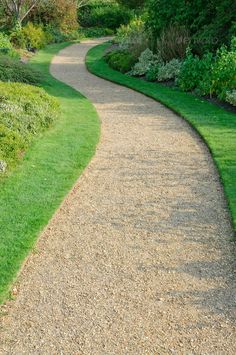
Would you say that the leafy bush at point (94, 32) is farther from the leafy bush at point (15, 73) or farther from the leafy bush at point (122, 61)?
the leafy bush at point (15, 73)

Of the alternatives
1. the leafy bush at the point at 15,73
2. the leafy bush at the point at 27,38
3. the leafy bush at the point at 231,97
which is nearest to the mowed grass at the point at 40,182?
the leafy bush at the point at 15,73

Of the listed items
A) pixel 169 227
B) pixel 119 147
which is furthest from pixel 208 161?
pixel 169 227

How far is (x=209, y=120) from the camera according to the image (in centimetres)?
986

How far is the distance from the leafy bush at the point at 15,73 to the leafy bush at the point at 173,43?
4258 millimetres

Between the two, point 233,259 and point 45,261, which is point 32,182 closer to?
point 45,261

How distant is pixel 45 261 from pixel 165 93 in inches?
344

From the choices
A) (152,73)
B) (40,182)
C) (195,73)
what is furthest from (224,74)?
(40,182)

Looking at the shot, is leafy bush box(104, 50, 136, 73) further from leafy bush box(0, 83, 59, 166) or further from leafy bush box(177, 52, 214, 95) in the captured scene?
leafy bush box(0, 83, 59, 166)

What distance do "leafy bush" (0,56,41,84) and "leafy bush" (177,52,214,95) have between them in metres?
4.04

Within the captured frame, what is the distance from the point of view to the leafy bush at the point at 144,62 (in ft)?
51.0

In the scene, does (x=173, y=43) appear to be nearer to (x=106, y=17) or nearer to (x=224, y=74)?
(x=224, y=74)

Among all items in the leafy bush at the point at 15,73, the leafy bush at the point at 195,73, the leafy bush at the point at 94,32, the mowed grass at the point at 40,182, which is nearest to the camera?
the mowed grass at the point at 40,182

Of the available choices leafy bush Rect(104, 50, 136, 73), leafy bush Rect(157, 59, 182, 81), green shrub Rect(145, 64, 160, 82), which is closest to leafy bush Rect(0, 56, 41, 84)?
green shrub Rect(145, 64, 160, 82)

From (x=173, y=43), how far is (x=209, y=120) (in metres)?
5.92
